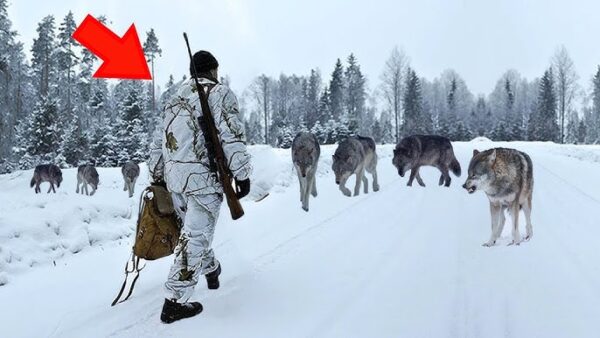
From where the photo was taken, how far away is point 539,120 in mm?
66875

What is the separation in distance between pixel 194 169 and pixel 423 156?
9.12 meters

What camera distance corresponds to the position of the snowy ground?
11.2 feet

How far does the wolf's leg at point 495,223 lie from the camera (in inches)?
219

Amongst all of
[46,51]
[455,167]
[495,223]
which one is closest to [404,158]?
[455,167]

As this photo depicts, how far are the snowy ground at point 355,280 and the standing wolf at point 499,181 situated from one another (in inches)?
13.4

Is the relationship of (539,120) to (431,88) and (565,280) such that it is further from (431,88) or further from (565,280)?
(565,280)

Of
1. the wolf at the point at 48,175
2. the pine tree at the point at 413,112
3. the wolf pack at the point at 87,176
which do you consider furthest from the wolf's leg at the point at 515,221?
the pine tree at the point at 413,112

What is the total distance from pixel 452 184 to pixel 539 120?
6349cm

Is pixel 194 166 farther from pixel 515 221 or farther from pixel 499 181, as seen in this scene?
pixel 515 221

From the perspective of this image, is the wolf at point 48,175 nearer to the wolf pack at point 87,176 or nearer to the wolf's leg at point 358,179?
the wolf pack at point 87,176

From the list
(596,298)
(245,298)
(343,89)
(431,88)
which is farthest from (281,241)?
(431,88)

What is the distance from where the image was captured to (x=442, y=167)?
1201 cm

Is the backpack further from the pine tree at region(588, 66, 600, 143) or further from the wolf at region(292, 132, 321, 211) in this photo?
the pine tree at region(588, 66, 600, 143)

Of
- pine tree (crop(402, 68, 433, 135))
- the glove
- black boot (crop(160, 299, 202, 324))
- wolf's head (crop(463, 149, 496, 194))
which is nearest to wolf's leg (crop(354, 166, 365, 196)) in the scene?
wolf's head (crop(463, 149, 496, 194))
